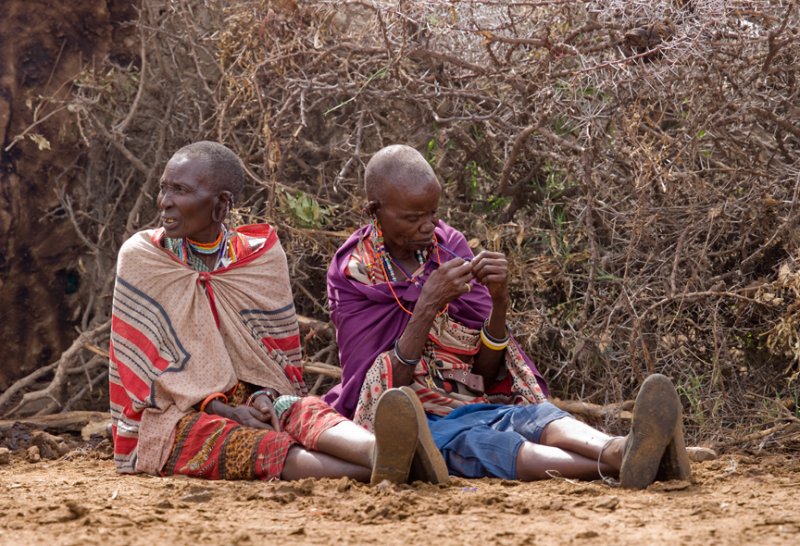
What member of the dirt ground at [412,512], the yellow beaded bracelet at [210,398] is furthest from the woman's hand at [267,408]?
the dirt ground at [412,512]

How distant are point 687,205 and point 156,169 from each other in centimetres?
327

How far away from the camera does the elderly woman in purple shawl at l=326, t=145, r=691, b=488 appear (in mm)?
4016

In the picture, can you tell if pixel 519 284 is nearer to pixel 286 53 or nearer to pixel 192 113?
pixel 286 53

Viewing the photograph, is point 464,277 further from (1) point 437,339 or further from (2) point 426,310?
(1) point 437,339

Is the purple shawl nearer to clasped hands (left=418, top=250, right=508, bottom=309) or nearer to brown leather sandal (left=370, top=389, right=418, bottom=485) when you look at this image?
clasped hands (left=418, top=250, right=508, bottom=309)

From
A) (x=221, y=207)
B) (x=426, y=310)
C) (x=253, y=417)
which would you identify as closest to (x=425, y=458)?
(x=426, y=310)

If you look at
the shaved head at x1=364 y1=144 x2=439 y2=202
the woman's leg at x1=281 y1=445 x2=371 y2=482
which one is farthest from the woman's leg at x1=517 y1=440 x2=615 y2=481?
the shaved head at x1=364 y1=144 x2=439 y2=202

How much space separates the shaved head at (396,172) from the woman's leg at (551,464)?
117 cm

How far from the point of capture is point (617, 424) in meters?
5.08

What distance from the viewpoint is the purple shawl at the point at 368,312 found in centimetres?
442

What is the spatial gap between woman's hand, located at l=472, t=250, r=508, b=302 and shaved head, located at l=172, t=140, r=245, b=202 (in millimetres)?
1126

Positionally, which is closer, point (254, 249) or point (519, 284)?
point (254, 249)

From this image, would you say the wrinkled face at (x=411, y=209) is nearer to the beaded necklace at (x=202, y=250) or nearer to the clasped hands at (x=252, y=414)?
the beaded necklace at (x=202, y=250)

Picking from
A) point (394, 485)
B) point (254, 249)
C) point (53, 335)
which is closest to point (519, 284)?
point (254, 249)
